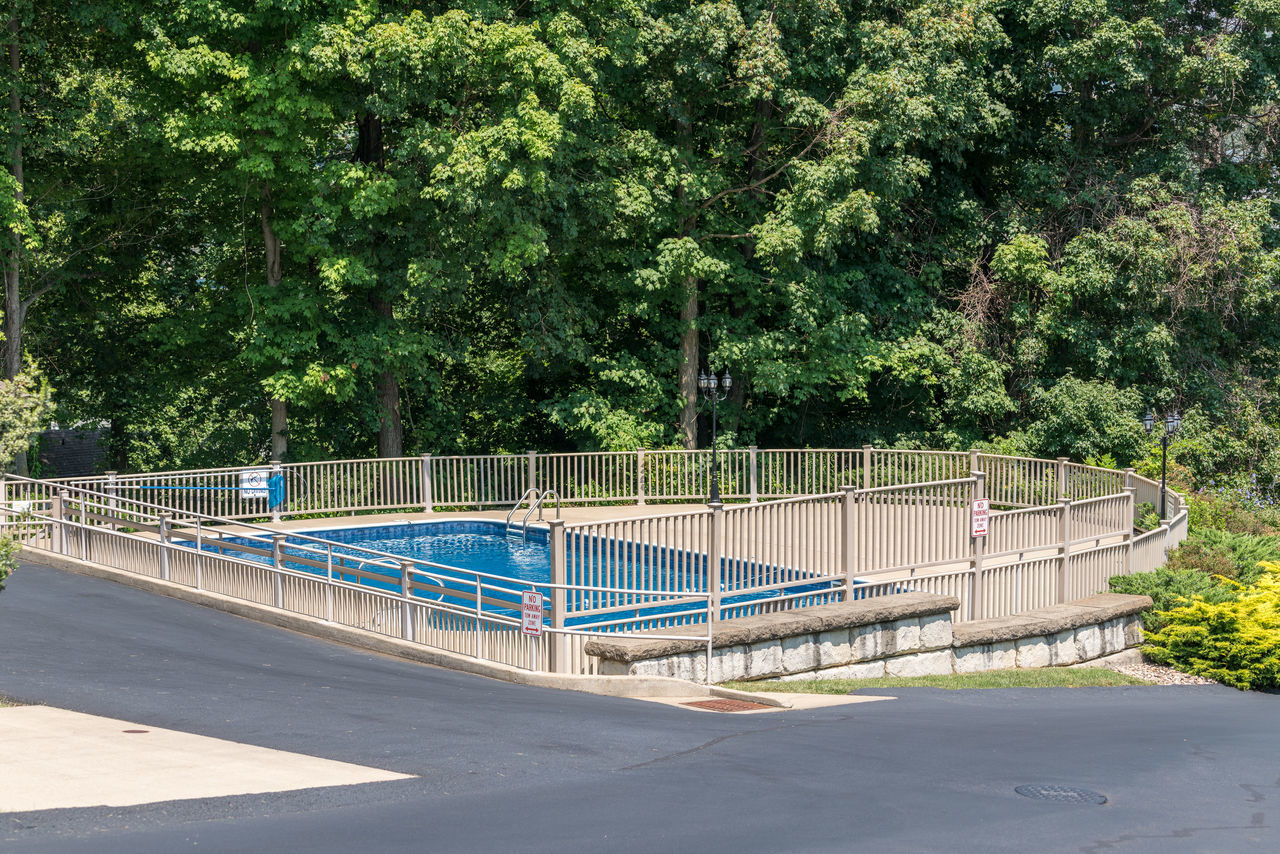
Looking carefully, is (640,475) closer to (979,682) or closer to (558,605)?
(979,682)

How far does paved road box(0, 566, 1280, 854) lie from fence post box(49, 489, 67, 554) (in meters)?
4.29

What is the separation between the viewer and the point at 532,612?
13953mm

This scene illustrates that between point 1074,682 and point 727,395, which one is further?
point 727,395

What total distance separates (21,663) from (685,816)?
27.7 ft

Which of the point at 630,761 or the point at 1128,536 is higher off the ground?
the point at 1128,536

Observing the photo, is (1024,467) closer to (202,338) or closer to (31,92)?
(202,338)

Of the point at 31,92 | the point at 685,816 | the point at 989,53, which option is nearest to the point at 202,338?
the point at 31,92

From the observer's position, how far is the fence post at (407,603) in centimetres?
1576

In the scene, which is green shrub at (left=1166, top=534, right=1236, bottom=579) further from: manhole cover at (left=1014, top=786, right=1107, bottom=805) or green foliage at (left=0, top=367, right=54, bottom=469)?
green foliage at (left=0, top=367, right=54, bottom=469)

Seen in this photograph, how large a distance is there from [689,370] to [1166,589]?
1523 cm

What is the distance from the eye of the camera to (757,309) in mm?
32812

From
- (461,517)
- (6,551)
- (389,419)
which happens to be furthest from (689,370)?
(6,551)

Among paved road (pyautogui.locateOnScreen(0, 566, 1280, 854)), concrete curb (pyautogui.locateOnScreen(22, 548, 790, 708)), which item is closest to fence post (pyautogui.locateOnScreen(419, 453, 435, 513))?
concrete curb (pyautogui.locateOnScreen(22, 548, 790, 708))

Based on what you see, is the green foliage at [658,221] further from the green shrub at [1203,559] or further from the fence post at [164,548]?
the fence post at [164,548]
